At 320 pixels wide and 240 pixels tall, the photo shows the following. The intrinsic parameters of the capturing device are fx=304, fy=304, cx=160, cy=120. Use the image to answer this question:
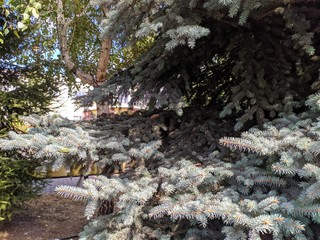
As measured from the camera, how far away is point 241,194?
187 centimetres

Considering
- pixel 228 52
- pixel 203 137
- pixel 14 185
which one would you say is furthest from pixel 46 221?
pixel 228 52

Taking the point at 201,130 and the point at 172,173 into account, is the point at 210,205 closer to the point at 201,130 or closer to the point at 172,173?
the point at 172,173

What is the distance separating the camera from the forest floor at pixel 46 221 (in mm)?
4051

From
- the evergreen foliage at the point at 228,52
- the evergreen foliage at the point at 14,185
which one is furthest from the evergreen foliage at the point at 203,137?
the evergreen foliage at the point at 14,185

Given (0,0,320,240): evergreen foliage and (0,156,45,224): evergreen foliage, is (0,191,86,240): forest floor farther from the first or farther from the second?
(0,0,320,240): evergreen foliage

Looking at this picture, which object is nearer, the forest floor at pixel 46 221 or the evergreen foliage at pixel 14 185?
the evergreen foliage at pixel 14 185

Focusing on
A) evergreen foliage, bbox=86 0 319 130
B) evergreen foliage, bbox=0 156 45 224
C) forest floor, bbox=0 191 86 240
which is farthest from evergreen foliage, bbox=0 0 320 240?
forest floor, bbox=0 191 86 240

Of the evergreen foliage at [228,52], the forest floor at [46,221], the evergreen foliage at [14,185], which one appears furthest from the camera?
the forest floor at [46,221]

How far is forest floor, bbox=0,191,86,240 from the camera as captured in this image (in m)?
4.05

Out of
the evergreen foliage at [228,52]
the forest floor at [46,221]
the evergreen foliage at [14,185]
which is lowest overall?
the forest floor at [46,221]

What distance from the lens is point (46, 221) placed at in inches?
179

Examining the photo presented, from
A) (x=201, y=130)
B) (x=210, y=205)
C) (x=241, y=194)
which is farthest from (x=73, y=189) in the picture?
(x=201, y=130)

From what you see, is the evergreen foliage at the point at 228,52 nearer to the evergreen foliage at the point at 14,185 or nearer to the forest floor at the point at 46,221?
the evergreen foliage at the point at 14,185

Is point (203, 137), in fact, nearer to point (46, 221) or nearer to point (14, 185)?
point (14, 185)
